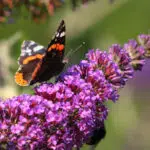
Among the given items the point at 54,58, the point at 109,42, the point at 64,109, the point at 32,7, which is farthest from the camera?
the point at 109,42

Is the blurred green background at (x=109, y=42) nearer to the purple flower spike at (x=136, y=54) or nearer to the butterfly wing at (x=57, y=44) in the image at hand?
the purple flower spike at (x=136, y=54)

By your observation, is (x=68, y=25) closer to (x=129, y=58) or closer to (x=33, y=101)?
(x=129, y=58)

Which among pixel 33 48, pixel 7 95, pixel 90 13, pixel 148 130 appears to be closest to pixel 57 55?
pixel 33 48

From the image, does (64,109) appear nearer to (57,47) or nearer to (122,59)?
(57,47)

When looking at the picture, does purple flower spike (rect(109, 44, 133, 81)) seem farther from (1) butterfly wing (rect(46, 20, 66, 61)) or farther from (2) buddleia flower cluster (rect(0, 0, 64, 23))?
(2) buddleia flower cluster (rect(0, 0, 64, 23))

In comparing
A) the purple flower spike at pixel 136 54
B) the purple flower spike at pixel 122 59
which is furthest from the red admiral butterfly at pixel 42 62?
the purple flower spike at pixel 136 54

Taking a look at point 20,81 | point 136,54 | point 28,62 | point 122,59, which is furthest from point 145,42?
point 20,81

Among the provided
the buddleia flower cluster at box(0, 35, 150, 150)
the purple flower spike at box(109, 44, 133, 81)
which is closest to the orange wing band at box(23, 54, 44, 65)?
the buddleia flower cluster at box(0, 35, 150, 150)
